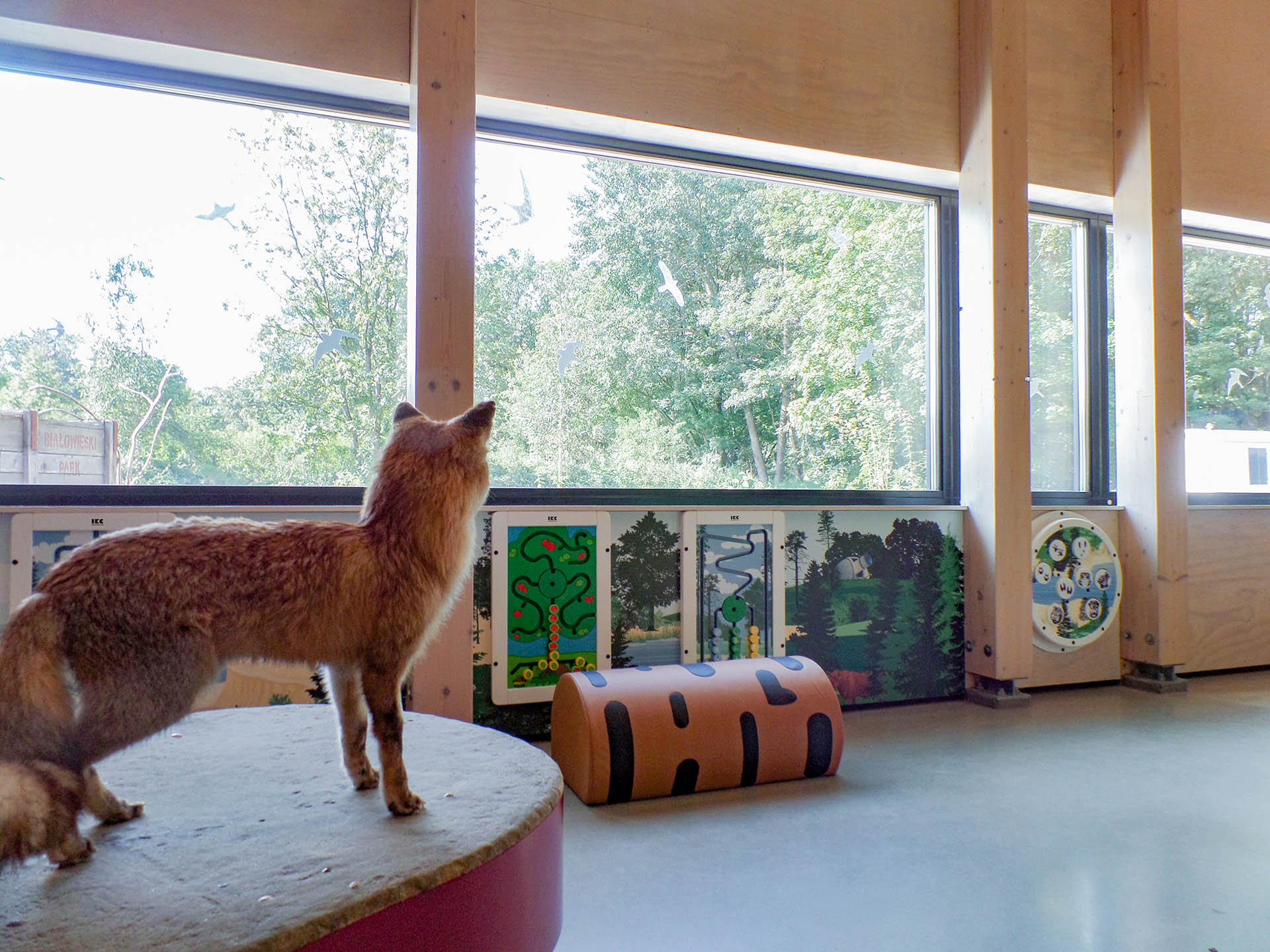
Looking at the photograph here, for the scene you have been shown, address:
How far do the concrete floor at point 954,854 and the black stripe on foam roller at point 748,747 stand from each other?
0.19 ft

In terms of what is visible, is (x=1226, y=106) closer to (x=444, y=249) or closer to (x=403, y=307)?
(x=444, y=249)

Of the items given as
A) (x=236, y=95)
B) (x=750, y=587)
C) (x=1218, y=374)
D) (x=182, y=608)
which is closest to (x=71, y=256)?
(x=236, y=95)

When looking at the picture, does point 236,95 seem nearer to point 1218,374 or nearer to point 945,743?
point 945,743

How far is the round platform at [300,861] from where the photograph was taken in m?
0.87

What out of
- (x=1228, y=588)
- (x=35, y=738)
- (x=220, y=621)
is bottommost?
(x=1228, y=588)

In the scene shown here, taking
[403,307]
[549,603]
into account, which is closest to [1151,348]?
[549,603]

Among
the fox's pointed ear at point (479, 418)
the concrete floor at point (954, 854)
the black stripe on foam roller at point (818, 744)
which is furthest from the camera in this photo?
the black stripe on foam roller at point (818, 744)

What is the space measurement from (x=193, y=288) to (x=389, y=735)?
2060 millimetres

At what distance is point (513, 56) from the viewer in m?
2.89

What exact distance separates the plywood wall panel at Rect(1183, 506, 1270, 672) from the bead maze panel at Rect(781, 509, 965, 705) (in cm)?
148

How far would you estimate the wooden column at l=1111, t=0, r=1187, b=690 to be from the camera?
3826 mm

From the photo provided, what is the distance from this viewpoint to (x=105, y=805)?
1.15 metres

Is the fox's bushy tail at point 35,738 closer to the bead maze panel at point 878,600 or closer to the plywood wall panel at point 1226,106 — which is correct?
the bead maze panel at point 878,600

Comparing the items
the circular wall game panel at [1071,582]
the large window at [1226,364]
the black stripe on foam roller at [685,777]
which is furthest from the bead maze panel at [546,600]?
the large window at [1226,364]
